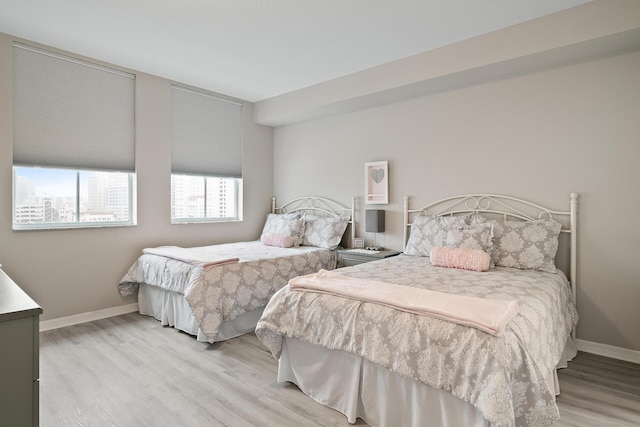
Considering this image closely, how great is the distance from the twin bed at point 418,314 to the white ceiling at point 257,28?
1.62 m

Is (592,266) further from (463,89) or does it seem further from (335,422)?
(335,422)

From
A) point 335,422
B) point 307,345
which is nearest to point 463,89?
point 307,345

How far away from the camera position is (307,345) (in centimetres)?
239

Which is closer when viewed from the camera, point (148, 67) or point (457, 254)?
point (457, 254)

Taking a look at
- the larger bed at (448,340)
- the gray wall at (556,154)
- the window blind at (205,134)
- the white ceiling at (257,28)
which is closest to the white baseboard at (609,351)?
the gray wall at (556,154)

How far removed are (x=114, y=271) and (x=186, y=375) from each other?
76.1 inches

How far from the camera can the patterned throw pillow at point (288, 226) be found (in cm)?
462

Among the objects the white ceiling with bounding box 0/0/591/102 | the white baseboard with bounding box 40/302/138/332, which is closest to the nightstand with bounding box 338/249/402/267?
the white ceiling with bounding box 0/0/591/102

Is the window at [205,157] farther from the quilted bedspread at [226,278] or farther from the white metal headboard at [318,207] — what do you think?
the quilted bedspread at [226,278]

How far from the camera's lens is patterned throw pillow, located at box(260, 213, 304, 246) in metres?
4.62

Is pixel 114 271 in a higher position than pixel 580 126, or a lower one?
lower

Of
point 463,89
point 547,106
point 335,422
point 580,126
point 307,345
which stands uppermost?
point 463,89

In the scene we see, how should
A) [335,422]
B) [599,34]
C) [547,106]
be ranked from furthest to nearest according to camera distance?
1. [547,106]
2. [599,34]
3. [335,422]

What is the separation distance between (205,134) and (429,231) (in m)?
3.13
